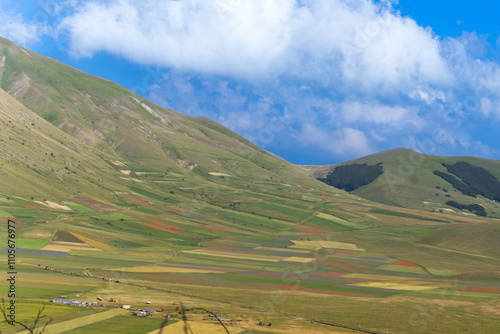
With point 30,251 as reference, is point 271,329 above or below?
below

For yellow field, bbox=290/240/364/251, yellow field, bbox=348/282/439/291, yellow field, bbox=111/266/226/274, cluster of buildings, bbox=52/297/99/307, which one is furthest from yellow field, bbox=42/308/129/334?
yellow field, bbox=290/240/364/251

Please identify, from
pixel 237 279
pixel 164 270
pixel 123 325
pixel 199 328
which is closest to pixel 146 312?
pixel 123 325

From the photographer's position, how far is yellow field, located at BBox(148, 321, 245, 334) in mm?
53375

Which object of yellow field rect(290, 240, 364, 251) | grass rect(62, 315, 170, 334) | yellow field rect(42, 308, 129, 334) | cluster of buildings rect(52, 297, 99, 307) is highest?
yellow field rect(290, 240, 364, 251)

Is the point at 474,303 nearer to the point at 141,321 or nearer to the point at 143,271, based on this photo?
the point at 141,321

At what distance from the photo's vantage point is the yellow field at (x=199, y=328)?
2101 inches

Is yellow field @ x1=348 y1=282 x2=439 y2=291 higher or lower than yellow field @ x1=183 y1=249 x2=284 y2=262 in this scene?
lower

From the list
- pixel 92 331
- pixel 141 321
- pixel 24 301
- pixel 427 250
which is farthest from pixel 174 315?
pixel 427 250

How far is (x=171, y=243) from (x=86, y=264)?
59.9 m

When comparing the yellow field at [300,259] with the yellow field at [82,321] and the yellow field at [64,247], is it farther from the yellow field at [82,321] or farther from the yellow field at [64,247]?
the yellow field at [82,321]

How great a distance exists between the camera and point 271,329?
188ft

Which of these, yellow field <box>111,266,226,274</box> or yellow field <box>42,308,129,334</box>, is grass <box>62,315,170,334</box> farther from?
yellow field <box>111,266,226,274</box>

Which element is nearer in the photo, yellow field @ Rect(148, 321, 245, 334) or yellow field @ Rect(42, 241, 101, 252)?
yellow field @ Rect(148, 321, 245, 334)

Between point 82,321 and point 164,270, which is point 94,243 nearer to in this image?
point 164,270
